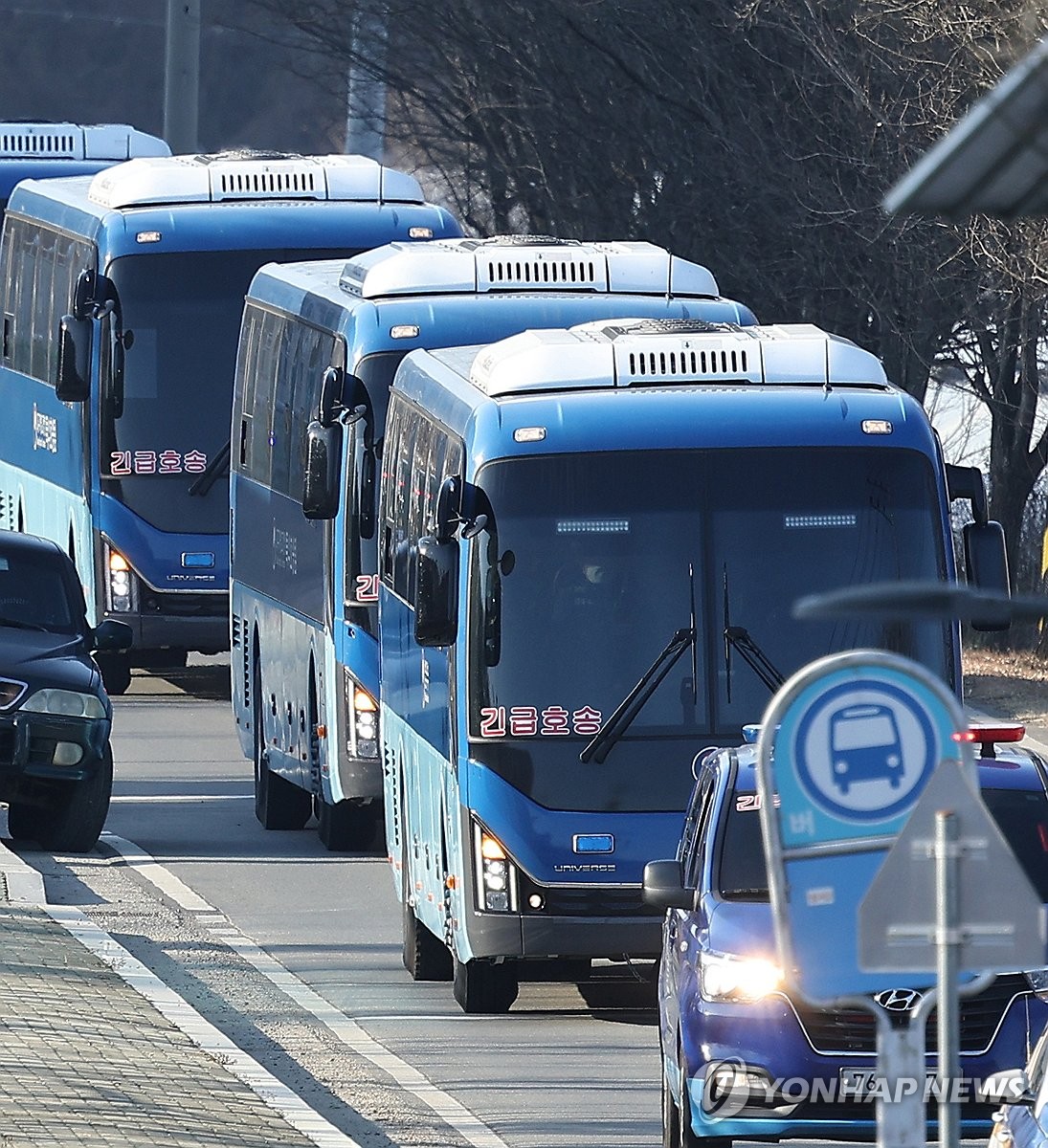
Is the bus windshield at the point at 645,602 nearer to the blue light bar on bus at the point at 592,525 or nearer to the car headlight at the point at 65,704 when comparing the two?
the blue light bar on bus at the point at 592,525

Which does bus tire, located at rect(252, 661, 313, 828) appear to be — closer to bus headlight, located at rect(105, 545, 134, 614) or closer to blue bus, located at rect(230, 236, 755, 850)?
blue bus, located at rect(230, 236, 755, 850)

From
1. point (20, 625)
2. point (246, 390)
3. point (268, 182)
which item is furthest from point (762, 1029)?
point (268, 182)

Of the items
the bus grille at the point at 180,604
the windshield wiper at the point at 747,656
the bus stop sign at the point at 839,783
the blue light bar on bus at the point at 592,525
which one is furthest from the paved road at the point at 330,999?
the bus stop sign at the point at 839,783

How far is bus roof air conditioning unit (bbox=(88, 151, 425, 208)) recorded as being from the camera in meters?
26.7

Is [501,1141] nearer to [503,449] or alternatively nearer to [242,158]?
[503,449]

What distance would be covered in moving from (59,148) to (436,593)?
24.1 meters

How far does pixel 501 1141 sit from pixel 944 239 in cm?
1503

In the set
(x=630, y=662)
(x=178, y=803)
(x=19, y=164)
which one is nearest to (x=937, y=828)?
(x=630, y=662)

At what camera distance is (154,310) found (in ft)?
85.1

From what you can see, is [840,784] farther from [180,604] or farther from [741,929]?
[180,604]

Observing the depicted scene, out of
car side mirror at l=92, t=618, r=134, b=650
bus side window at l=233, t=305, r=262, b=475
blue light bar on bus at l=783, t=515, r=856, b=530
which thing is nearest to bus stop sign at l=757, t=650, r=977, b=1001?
blue light bar on bus at l=783, t=515, r=856, b=530

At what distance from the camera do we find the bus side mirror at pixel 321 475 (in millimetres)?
19641

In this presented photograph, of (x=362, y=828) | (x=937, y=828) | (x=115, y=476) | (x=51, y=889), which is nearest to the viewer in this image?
(x=937, y=828)

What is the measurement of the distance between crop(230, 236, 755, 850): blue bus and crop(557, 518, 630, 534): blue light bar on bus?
4546mm
